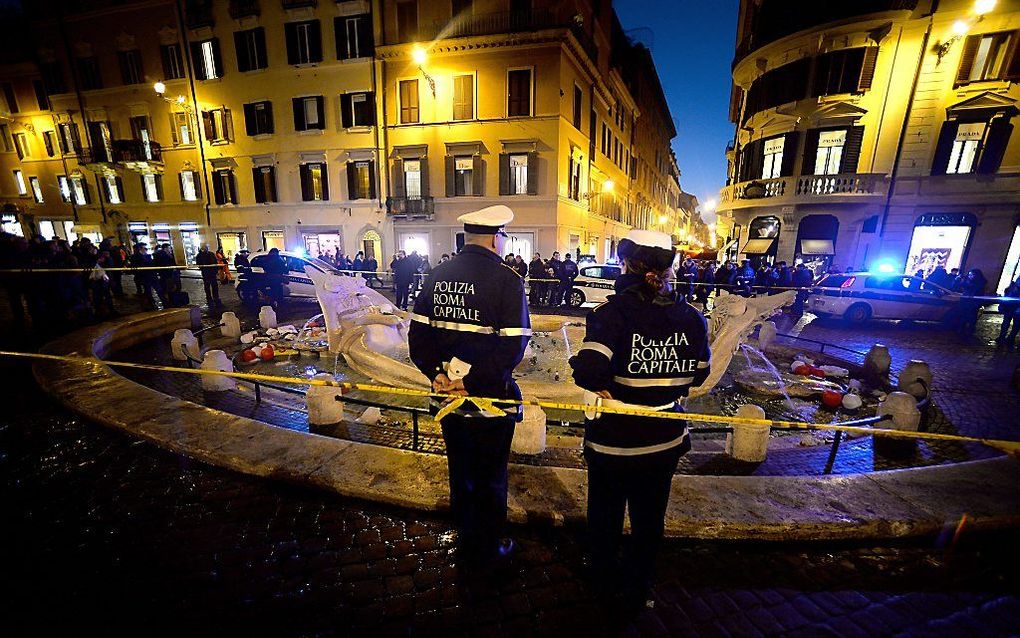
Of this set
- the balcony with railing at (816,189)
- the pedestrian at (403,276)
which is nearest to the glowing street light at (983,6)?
the balcony with railing at (816,189)

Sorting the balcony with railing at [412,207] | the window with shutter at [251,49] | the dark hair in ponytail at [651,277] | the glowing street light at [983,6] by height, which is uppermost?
the window with shutter at [251,49]

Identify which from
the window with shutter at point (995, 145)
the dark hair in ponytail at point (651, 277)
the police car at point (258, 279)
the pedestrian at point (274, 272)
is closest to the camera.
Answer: the dark hair in ponytail at point (651, 277)

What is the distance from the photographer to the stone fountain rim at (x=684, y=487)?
3000mm

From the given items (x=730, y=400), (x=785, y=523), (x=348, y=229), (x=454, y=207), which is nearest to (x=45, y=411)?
(x=785, y=523)

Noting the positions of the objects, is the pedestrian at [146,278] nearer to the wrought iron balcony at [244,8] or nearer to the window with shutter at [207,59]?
the window with shutter at [207,59]

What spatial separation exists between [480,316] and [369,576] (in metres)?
1.82

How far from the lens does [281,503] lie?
3.29 metres

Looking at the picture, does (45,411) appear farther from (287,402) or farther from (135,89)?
(135,89)

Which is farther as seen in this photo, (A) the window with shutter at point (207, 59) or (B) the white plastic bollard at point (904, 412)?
(A) the window with shutter at point (207, 59)

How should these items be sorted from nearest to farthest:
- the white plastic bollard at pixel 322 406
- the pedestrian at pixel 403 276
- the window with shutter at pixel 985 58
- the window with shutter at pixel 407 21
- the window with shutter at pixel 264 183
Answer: the white plastic bollard at pixel 322 406
the pedestrian at pixel 403 276
the window with shutter at pixel 985 58
the window with shutter at pixel 407 21
the window with shutter at pixel 264 183

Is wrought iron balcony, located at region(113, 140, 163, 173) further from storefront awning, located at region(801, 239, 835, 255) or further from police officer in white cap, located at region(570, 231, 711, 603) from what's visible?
storefront awning, located at region(801, 239, 835, 255)

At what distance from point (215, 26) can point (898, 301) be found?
1376 inches

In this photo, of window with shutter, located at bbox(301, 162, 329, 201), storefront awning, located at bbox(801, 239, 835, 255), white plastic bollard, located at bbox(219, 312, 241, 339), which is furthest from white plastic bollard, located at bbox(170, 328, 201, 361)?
storefront awning, located at bbox(801, 239, 835, 255)

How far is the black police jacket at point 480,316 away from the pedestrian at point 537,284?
1280 centimetres
